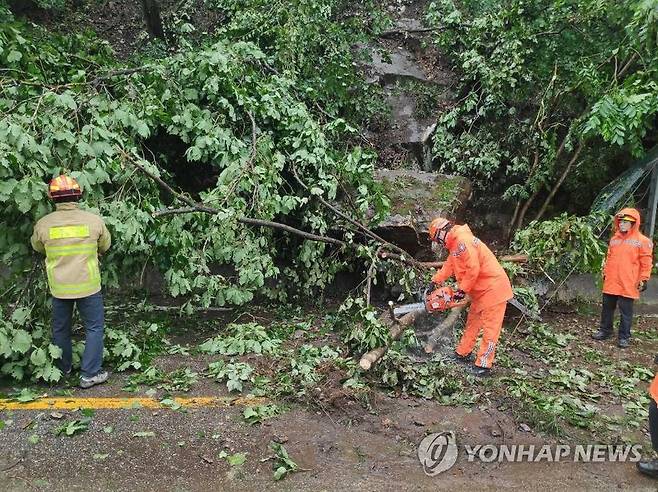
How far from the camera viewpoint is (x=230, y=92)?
5.67 m

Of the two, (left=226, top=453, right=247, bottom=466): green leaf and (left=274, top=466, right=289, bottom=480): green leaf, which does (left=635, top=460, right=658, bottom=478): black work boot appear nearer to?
(left=274, top=466, right=289, bottom=480): green leaf

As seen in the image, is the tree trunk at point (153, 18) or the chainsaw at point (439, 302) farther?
the tree trunk at point (153, 18)

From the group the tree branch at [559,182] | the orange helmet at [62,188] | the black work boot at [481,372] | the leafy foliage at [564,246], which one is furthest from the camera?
the tree branch at [559,182]

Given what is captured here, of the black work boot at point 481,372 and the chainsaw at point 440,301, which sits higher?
the chainsaw at point 440,301

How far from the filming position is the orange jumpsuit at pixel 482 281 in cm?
471

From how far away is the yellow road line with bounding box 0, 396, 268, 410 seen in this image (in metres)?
3.75

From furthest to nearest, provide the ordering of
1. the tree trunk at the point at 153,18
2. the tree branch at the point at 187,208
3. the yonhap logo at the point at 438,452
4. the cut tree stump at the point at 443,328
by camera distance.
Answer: the tree trunk at the point at 153,18 → the cut tree stump at the point at 443,328 → the tree branch at the point at 187,208 → the yonhap logo at the point at 438,452

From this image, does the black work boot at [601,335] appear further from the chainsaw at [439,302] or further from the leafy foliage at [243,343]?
the leafy foliage at [243,343]

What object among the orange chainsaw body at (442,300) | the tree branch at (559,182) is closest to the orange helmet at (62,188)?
the orange chainsaw body at (442,300)

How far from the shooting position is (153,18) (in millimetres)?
8695

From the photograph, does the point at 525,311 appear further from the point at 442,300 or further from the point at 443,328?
the point at 442,300

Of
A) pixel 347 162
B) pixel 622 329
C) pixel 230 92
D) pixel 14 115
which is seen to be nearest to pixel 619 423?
pixel 622 329

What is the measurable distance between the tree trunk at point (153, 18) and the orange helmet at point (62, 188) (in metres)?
5.79

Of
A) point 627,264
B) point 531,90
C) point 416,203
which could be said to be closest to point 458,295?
point 416,203
